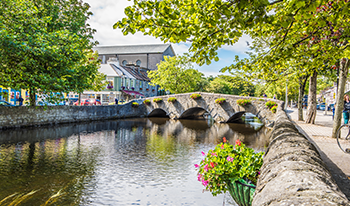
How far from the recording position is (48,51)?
15414mm

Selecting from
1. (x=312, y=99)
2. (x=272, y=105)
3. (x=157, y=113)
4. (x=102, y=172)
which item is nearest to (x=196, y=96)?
(x=272, y=105)

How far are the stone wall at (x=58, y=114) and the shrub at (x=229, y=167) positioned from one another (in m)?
15.5

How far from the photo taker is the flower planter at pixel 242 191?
12.6ft

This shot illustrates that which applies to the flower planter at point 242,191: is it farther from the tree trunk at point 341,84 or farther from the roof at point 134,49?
the roof at point 134,49

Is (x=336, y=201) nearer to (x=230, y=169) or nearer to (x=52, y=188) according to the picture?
(x=230, y=169)

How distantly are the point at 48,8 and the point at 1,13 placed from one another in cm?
403

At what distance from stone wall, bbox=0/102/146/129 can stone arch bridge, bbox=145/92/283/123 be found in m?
4.14

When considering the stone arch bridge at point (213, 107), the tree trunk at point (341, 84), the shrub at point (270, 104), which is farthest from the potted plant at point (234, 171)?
the shrub at point (270, 104)

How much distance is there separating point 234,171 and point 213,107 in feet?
81.7

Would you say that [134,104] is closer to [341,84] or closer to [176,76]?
[176,76]

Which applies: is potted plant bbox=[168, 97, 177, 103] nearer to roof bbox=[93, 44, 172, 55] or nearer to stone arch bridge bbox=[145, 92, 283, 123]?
stone arch bridge bbox=[145, 92, 283, 123]

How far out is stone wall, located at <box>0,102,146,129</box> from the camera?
1798 cm

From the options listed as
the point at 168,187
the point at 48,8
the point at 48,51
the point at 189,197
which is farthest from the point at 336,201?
the point at 48,8

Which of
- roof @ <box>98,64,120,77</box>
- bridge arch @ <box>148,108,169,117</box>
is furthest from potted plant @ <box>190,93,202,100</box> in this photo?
roof @ <box>98,64,120,77</box>
